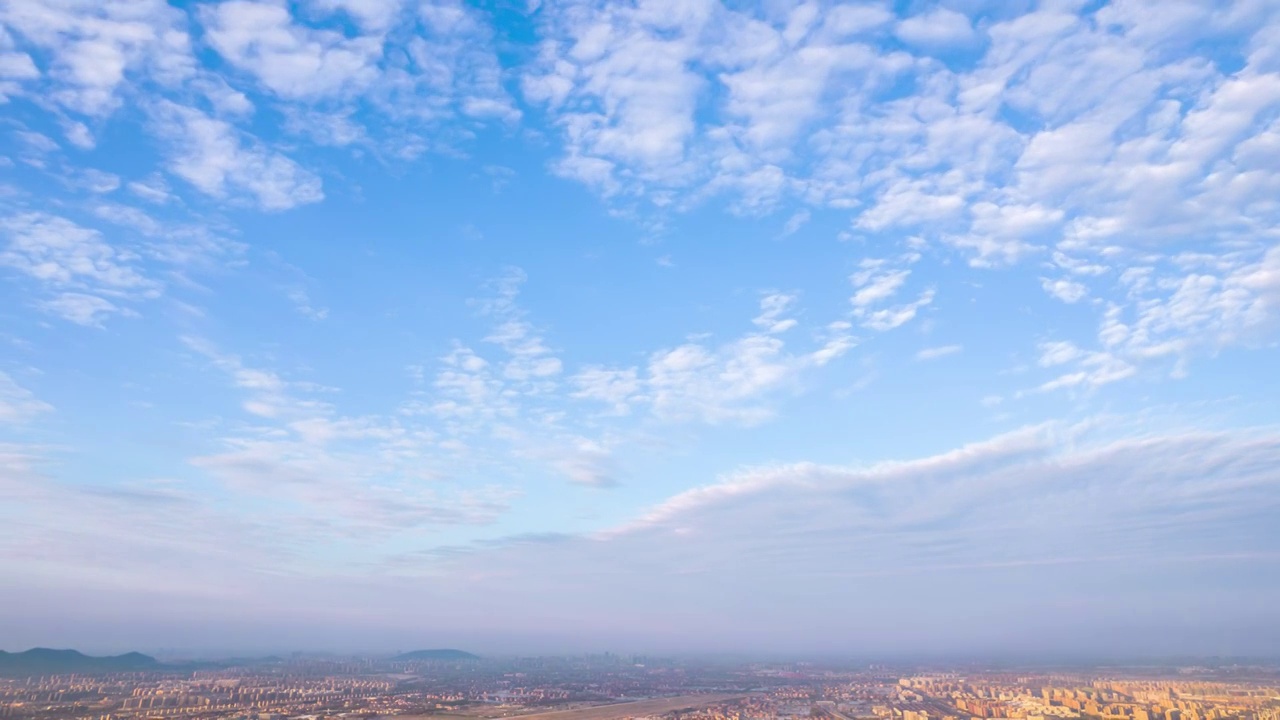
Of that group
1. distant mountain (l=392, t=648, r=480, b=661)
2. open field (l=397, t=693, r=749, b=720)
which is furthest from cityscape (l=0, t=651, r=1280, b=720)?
distant mountain (l=392, t=648, r=480, b=661)

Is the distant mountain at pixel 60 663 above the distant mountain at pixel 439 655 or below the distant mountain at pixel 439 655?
above

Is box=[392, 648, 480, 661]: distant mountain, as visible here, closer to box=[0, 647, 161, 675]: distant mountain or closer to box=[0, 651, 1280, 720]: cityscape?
box=[0, 647, 161, 675]: distant mountain

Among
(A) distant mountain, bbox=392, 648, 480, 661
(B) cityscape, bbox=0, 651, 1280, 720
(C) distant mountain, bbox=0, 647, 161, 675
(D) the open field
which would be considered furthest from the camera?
(A) distant mountain, bbox=392, 648, 480, 661

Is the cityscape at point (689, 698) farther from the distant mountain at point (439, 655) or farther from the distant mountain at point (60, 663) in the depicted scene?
the distant mountain at point (439, 655)

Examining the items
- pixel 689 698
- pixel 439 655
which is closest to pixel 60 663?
pixel 689 698

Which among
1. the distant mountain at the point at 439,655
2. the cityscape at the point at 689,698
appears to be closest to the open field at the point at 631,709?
the cityscape at the point at 689,698

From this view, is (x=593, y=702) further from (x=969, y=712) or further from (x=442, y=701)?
(x=969, y=712)

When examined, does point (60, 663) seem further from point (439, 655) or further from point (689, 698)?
point (439, 655)
